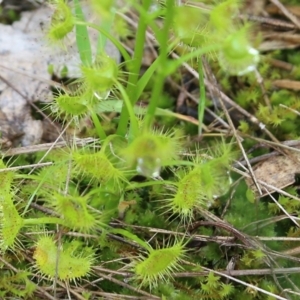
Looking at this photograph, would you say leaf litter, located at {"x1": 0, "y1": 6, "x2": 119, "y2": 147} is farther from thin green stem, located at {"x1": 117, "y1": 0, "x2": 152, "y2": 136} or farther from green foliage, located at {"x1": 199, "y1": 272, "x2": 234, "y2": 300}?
green foliage, located at {"x1": 199, "y1": 272, "x2": 234, "y2": 300}

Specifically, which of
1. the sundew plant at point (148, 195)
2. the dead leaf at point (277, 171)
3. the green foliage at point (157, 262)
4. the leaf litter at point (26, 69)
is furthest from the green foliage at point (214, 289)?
the leaf litter at point (26, 69)

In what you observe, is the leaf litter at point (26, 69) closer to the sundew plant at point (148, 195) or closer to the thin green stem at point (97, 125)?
the sundew plant at point (148, 195)

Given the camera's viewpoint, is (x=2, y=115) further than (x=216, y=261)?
Yes

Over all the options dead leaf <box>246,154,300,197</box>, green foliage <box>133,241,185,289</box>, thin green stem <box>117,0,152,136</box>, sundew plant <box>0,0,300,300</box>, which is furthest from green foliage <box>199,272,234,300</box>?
thin green stem <box>117,0,152,136</box>

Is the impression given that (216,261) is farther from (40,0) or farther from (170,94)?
(40,0)

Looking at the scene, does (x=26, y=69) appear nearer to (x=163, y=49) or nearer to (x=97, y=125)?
(x=97, y=125)

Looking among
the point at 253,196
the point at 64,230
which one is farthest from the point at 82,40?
the point at 253,196
